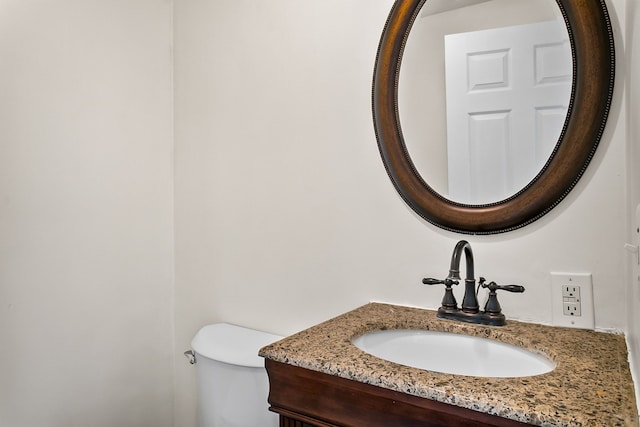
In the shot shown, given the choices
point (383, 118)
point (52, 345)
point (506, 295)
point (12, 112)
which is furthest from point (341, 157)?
point (52, 345)

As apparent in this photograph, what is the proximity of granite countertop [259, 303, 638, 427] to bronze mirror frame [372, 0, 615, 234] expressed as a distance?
0.28 meters

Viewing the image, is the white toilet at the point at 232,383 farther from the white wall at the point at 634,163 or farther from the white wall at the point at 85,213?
the white wall at the point at 634,163

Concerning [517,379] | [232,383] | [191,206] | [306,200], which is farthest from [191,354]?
[517,379]

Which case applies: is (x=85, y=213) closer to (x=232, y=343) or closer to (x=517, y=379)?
(x=232, y=343)

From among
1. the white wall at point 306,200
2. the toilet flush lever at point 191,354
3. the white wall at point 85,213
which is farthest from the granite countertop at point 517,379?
the white wall at point 85,213

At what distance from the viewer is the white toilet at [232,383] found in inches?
49.0

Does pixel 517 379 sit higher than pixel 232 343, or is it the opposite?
pixel 517 379

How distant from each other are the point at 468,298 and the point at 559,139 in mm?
445

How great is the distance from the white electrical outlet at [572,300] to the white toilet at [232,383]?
0.82 meters

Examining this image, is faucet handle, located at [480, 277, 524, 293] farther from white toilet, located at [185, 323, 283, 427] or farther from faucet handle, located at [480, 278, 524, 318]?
white toilet, located at [185, 323, 283, 427]

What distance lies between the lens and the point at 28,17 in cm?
133

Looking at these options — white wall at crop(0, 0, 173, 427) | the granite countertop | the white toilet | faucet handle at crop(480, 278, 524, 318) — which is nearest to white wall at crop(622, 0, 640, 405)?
the granite countertop

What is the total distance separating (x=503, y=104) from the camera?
107 cm

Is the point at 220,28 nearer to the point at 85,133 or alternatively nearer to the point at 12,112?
the point at 85,133
